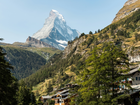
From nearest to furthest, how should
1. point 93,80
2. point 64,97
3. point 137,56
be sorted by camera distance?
1. point 93,80
2. point 64,97
3. point 137,56

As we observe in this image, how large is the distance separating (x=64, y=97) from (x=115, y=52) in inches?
2639

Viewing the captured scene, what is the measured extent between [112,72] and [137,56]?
133081mm

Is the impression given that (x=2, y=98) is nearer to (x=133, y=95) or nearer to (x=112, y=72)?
(x=112, y=72)

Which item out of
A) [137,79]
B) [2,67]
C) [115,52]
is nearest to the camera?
[2,67]

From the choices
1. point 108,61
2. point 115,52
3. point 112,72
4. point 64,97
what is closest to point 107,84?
point 112,72

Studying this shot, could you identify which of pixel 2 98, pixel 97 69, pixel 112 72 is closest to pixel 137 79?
pixel 112 72

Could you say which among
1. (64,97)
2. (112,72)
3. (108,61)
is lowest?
(64,97)

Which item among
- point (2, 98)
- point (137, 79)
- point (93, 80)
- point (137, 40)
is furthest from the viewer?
point (137, 40)

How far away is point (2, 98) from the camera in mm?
22156

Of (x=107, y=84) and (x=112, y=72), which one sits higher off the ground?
(x=112, y=72)

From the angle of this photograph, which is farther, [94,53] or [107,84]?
[94,53]

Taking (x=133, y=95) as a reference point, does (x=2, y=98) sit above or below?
above

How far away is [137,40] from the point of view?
191m

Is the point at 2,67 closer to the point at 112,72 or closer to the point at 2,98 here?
the point at 2,98
